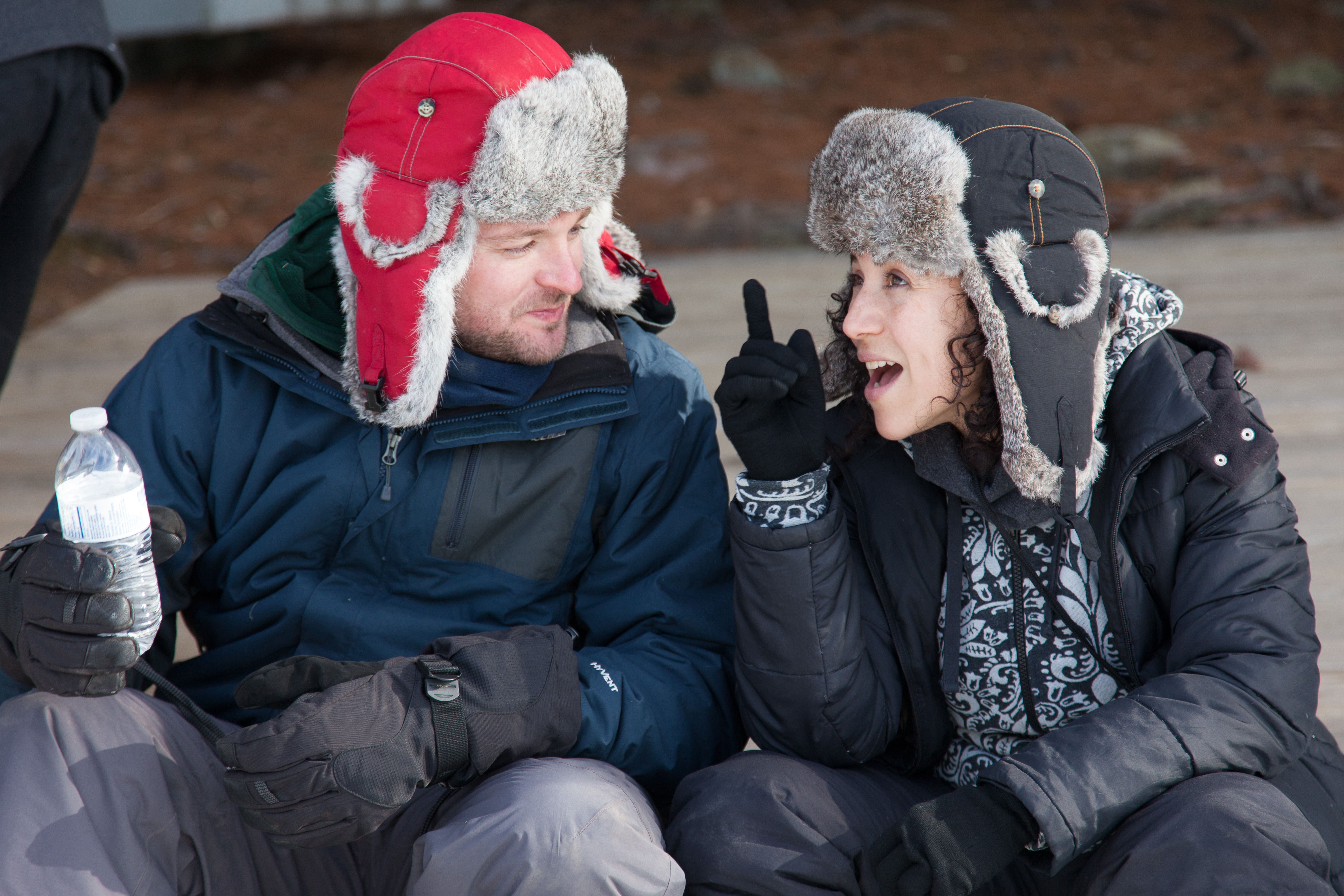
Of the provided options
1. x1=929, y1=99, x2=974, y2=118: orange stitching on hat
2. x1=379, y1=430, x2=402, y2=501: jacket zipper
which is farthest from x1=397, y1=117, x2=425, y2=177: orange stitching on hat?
x1=929, y1=99, x2=974, y2=118: orange stitching on hat

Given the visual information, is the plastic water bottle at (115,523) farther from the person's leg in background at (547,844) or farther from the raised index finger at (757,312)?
the raised index finger at (757,312)

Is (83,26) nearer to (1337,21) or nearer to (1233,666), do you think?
(1233,666)

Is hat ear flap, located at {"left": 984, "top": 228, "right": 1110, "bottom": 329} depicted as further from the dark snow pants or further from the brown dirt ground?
the brown dirt ground

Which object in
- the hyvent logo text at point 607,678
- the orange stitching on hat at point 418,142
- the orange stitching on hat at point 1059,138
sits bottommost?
the hyvent logo text at point 607,678

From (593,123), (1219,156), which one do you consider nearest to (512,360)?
(593,123)

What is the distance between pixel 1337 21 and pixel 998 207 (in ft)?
34.4

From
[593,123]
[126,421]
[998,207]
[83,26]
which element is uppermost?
[83,26]

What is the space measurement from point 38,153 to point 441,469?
6.05 feet

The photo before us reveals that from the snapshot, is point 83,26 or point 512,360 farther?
point 83,26

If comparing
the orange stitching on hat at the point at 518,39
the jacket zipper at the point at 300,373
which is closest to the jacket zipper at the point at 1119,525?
the orange stitching on hat at the point at 518,39

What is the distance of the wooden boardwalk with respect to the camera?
313cm

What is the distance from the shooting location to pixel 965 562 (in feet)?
5.92

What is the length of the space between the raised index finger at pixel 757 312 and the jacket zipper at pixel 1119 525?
54 centimetres

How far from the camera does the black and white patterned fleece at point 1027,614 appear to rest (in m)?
1.71
